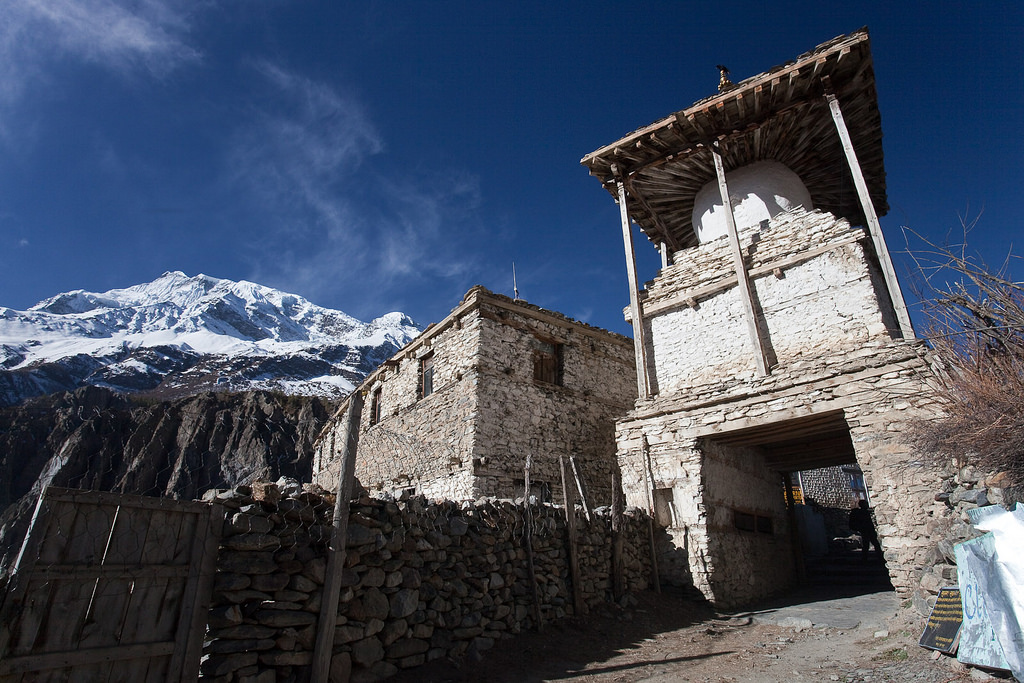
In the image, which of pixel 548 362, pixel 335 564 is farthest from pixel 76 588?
pixel 548 362

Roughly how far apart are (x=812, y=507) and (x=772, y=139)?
1443 cm

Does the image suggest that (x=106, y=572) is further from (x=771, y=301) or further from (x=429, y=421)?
(x=771, y=301)

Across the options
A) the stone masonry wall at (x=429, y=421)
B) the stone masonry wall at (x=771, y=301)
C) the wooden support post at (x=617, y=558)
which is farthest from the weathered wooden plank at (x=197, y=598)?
the stone masonry wall at (x=771, y=301)

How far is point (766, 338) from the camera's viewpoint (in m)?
9.79

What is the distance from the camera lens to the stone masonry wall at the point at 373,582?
4.36m

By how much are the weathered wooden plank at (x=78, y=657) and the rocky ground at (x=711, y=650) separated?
2216 mm

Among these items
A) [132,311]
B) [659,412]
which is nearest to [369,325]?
[132,311]

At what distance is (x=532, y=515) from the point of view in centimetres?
740

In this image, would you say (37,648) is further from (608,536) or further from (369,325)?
(369,325)

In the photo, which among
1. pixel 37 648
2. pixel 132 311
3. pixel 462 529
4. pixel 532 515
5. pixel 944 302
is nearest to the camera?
pixel 37 648

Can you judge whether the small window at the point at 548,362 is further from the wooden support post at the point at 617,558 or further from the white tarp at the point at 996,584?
the white tarp at the point at 996,584

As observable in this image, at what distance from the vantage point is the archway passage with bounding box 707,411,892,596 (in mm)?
9422

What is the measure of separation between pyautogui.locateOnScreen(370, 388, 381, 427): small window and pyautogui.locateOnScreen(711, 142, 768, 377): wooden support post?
454 inches

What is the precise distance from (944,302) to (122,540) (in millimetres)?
7397
